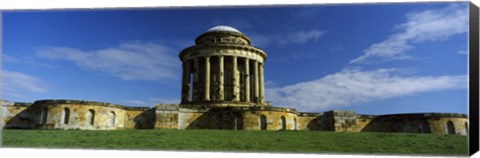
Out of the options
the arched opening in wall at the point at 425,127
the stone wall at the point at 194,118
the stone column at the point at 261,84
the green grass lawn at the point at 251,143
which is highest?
the stone column at the point at 261,84

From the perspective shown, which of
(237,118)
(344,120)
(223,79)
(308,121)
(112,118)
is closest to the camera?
(237,118)

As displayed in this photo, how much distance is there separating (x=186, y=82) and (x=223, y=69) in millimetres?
3813

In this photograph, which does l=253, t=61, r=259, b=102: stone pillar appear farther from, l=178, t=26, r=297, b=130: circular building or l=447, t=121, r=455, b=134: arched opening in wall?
l=447, t=121, r=455, b=134: arched opening in wall

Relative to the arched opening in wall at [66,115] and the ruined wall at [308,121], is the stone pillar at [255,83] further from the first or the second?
the arched opening in wall at [66,115]

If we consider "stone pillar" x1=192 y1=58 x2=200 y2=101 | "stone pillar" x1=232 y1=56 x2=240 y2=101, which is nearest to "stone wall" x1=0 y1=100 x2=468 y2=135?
"stone pillar" x1=232 y1=56 x2=240 y2=101

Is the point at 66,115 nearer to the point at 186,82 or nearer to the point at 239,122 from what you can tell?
the point at 239,122

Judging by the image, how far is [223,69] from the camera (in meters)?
38.8

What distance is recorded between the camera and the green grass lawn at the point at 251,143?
60.6 ft

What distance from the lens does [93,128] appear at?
29.1 m

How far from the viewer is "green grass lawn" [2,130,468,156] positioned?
1847 centimetres

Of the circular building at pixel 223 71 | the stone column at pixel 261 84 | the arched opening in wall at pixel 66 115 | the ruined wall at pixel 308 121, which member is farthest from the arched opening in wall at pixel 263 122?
the arched opening in wall at pixel 66 115

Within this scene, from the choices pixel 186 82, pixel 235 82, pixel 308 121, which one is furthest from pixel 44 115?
pixel 308 121

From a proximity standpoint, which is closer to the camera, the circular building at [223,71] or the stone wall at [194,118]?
the stone wall at [194,118]

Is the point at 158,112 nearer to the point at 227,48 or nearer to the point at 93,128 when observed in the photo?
the point at 93,128
